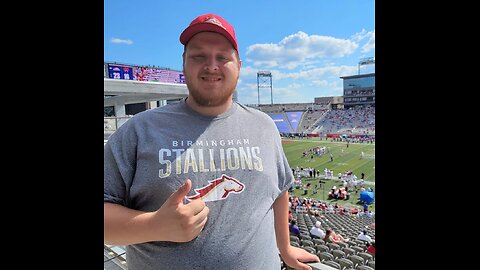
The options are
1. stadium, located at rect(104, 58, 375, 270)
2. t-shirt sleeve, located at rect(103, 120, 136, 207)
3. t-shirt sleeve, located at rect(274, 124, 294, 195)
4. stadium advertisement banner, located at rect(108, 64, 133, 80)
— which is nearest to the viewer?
t-shirt sleeve, located at rect(103, 120, 136, 207)

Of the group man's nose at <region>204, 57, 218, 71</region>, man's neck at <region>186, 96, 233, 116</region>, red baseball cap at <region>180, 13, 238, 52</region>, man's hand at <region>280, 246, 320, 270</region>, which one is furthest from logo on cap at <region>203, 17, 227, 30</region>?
man's hand at <region>280, 246, 320, 270</region>

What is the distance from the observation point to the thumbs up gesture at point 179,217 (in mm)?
983

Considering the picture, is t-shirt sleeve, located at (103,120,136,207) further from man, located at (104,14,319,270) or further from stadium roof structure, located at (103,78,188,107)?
stadium roof structure, located at (103,78,188,107)

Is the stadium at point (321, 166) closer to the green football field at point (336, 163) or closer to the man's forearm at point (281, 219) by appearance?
the green football field at point (336, 163)

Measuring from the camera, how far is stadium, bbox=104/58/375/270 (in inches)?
240

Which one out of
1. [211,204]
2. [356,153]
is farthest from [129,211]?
[356,153]

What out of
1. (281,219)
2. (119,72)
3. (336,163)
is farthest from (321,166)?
(281,219)

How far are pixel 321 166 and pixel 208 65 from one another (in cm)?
2405

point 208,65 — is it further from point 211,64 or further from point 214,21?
point 214,21

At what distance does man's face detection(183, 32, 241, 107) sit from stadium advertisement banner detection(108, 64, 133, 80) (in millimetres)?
21665

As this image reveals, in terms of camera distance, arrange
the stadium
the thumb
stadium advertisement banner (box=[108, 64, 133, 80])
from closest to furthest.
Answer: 1. the thumb
2. the stadium
3. stadium advertisement banner (box=[108, 64, 133, 80])
